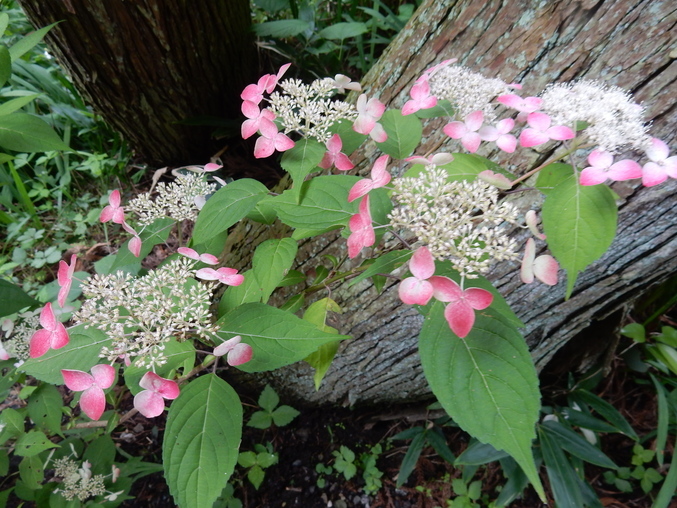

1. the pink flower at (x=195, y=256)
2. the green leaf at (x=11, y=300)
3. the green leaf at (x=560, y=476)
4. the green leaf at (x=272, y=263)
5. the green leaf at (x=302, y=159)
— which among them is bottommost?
the green leaf at (x=11, y=300)

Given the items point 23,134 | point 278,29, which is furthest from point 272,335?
point 278,29

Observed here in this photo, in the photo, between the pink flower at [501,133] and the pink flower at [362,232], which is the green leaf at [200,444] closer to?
the pink flower at [362,232]

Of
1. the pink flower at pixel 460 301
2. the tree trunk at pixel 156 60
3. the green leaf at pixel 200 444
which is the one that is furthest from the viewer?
the tree trunk at pixel 156 60

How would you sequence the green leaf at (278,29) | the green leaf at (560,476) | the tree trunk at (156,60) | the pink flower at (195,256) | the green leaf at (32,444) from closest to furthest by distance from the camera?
1. the pink flower at (195,256)
2. the green leaf at (32,444)
3. the green leaf at (560,476)
4. the tree trunk at (156,60)
5. the green leaf at (278,29)

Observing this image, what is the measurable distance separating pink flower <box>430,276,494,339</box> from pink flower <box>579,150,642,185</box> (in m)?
0.20

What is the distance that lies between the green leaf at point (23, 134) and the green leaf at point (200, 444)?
70 centimetres

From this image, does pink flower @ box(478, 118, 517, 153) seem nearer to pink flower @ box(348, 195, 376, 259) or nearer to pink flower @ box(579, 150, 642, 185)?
pink flower @ box(579, 150, 642, 185)

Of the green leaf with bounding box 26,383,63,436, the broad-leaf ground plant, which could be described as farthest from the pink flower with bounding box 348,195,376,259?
the green leaf with bounding box 26,383,63,436

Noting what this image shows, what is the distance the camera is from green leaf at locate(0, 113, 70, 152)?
0.90 meters

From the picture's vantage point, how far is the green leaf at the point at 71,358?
60 cm

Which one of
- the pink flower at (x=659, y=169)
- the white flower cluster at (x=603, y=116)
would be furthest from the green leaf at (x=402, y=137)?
the pink flower at (x=659, y=169)

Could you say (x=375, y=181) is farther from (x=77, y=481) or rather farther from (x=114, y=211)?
(x=77, y=481)

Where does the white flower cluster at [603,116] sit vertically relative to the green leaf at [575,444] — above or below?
above

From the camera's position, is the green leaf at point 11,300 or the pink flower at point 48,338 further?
the green leaf at point 11,300
